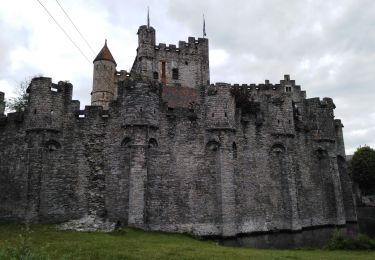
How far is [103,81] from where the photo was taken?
44.3 metres

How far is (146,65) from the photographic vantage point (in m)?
47.4

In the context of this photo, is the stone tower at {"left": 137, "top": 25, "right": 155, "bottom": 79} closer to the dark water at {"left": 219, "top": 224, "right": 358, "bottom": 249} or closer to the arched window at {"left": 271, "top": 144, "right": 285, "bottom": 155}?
the arched window at {"left": 271, "top": 144, "right": 285, "bottom": 155}

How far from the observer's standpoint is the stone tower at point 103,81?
44219 millimetres

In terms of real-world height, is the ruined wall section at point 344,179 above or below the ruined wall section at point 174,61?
below

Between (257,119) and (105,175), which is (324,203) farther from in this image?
(105,175)

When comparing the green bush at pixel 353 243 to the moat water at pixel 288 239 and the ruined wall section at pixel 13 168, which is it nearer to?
the moat water at pixel 288 239

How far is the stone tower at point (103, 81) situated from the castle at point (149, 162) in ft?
64.5

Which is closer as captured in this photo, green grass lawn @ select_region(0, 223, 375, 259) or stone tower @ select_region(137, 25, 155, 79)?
green grass lawn @ select_region(0, 223, 375, 259)

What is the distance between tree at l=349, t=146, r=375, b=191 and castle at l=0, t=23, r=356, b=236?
33708mm

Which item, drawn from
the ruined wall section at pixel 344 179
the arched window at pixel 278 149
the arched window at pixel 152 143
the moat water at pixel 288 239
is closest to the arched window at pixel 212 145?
the arched window at pixel 152 143

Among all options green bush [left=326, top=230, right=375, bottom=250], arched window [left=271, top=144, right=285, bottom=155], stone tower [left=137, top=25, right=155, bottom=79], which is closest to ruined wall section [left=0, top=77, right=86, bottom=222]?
arched window [left=271, top=144, right=285, bottom=155]

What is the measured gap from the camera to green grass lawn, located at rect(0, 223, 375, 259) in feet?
43.1

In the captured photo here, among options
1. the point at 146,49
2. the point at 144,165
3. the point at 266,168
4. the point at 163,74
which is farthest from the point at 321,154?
the point at 146,49

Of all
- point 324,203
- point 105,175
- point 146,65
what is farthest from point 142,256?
point 146,65
